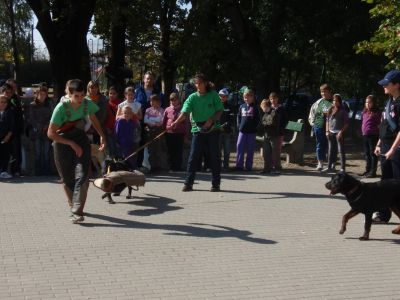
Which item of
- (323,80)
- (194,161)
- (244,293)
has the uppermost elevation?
(323,80)

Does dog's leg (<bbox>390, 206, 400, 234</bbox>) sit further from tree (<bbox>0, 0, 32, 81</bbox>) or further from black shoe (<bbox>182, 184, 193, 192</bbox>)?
tree (<bbox>0, 0, 32, 81</bbox>)

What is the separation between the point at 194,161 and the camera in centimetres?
1092

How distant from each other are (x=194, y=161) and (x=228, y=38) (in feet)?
43.9

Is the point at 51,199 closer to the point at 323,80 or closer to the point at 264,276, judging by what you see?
the point at 264,276

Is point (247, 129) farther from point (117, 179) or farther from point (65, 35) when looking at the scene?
point (65, 35)

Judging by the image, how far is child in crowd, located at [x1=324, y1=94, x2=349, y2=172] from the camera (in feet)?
44.8

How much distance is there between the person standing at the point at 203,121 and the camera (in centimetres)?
1091

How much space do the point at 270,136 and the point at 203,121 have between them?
3.11m

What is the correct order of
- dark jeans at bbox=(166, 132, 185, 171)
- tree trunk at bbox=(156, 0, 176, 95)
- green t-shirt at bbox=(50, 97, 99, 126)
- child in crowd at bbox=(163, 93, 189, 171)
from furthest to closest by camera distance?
1. tree trunk at bbox=(156, 0, 176, 95)
2. dark jeans at bbox=(166, 132, 185, 171)
3. child in crowd at bbox=(163, 93, 189, 171)
4. green t-shirt at bbox=(50, 97, 99, 126)

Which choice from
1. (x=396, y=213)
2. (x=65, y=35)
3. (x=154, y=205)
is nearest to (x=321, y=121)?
(x=154, y=205)

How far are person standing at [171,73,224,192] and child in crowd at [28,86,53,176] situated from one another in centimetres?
288

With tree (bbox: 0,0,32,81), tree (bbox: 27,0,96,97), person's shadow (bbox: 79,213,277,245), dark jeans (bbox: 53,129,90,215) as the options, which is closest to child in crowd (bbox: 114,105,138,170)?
person's shadow (bbox: 79,213,277,245)

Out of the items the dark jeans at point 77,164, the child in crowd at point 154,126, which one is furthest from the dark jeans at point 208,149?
the dark jeans at point 77,164

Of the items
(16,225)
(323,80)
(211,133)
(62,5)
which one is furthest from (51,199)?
(323,80)
